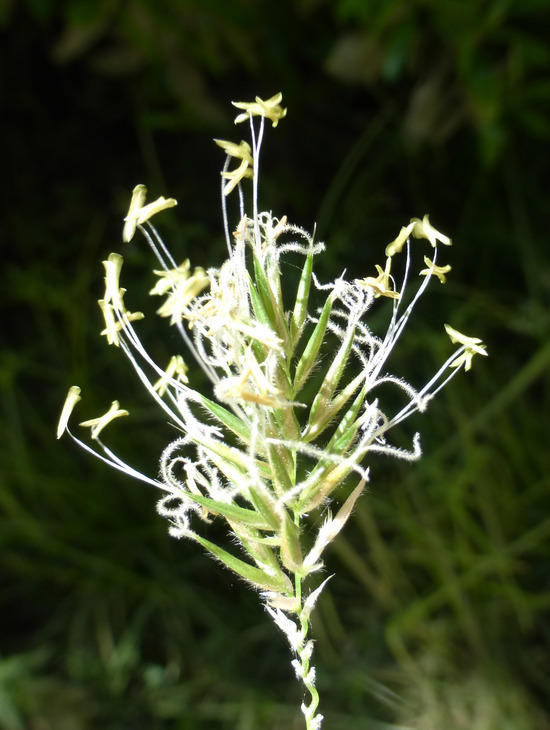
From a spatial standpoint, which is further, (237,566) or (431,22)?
(431,22)

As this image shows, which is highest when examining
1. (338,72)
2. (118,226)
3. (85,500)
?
(338,72)

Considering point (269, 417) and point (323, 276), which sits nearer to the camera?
point (269, 417)

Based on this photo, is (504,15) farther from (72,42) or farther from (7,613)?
(7,613)

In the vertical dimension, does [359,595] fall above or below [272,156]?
below

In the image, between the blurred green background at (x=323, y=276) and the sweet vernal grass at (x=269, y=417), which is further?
the blurred green background at (x=323, y=276)

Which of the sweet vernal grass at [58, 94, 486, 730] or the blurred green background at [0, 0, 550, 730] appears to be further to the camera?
the blurred green background at [0, 0, 550, 730]

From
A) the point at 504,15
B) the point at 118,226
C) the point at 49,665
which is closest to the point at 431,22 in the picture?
the point at 504,15

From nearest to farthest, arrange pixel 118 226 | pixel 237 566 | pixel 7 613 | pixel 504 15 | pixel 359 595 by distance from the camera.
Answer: pixel 237 566 < pixel 504 15 < pixel 359 595 < pixel 7 613 < pixel 118 226

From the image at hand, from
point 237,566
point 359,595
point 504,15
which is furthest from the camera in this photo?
point 359,595
